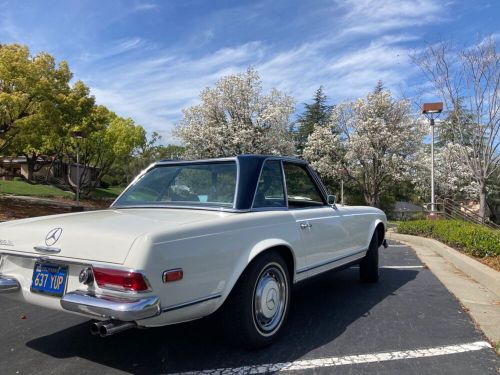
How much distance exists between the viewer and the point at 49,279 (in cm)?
330

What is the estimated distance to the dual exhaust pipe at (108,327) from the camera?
2.91 metres

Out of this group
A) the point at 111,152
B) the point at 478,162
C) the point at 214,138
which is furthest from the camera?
the point at 111,152

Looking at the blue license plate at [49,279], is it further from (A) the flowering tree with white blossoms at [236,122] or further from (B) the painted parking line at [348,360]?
(A) the flowering tree with white blossoms at [236,122]

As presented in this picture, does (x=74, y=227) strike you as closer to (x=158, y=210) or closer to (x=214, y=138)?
(x=158, y=210)

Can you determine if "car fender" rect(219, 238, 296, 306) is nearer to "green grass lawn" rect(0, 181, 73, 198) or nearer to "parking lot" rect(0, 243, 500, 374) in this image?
"parking lot" rect(0, 243, 500, 374)

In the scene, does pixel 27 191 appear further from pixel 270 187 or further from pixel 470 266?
pixel 270 187

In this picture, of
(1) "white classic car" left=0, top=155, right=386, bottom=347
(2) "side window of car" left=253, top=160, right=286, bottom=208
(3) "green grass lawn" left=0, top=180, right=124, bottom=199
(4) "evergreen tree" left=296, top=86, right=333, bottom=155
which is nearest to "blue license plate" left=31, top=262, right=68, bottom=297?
(1) "white classic car" left=0, top=155, right=386, bottom=347

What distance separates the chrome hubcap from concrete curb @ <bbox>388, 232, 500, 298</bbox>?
3.14 meters

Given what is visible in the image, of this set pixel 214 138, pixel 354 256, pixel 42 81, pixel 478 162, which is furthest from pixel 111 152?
pixel 354 256

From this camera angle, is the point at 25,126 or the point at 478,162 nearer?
the point at 25,126

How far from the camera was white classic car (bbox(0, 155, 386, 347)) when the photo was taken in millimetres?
2934

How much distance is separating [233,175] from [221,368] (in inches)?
64.9

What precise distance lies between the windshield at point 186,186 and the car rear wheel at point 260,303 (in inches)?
25.2

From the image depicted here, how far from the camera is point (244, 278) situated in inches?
140
